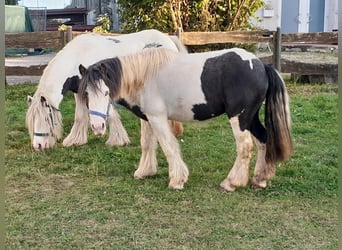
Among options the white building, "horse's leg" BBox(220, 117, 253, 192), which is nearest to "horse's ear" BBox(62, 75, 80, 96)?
"horse's leg" BBox(220, 117, 253, 192)

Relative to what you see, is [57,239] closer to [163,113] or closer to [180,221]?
[180,221]

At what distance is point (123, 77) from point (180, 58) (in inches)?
21.2

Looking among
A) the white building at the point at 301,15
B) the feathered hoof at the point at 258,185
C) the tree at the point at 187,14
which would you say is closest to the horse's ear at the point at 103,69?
the feathered hoof at the point at 258,185

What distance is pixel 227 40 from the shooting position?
8.72 metres

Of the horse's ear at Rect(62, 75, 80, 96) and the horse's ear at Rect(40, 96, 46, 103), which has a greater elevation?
the horse's ear at Rect(62, 75, 80, 96)

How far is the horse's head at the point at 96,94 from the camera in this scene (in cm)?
362

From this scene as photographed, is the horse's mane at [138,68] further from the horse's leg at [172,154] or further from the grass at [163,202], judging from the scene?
the grass at [163,202]

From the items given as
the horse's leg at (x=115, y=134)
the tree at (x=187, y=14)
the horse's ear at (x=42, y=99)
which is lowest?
the horse's leg at (x=115, y=134)

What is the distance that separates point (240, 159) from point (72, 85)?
86.8 inches

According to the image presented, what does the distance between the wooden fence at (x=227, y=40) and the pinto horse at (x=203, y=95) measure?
4527mm

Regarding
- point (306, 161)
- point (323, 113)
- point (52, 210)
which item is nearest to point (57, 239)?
point (52, 210)

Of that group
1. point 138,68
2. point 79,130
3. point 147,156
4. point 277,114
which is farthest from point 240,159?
point 79,130

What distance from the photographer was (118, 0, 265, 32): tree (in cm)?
920

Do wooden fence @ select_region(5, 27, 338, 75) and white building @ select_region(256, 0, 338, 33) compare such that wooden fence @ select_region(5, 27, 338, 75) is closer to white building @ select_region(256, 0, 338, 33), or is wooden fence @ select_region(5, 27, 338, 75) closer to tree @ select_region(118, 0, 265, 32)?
tree @ select_region(118, 0, 265, 32)
